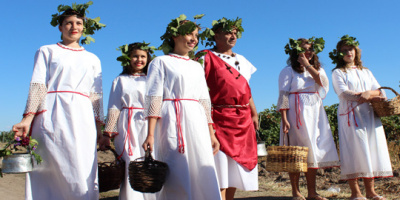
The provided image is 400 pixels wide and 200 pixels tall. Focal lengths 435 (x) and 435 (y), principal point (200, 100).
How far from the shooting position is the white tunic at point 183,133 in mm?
3949

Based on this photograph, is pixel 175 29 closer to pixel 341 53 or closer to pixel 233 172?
pixel 233 172

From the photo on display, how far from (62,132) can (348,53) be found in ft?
15.7

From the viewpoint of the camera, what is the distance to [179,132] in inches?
157

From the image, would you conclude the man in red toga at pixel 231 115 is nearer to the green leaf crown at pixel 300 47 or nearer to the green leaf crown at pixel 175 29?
the green leaf crown at pixel 175 29

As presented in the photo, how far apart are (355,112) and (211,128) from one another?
3.15m

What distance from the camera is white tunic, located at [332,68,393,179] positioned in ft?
21.3

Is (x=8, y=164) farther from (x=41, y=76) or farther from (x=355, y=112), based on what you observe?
(x=355, y=112)

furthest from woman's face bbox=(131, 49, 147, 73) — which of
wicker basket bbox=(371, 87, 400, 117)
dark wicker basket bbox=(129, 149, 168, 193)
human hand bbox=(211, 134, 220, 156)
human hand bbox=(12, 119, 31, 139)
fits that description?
wicker basket bbox=(371, 87, 400, 117)

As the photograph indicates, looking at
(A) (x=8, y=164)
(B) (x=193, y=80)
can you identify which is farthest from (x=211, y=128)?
(A) (x=8, y=164)

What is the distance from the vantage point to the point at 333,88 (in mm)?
6875

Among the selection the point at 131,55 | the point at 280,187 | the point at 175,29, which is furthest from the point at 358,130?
the point at 175,29

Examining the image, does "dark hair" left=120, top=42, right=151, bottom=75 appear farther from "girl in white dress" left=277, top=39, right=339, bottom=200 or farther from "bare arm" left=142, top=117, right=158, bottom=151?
"bare arm" left=142, top=117, right=158, bottom=151

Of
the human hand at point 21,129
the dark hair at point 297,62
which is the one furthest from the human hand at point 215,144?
the dark hair at point 297,62

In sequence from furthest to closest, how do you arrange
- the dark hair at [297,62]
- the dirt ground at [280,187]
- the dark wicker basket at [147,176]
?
the dirt ground at [280,187]
the dark hair at [297,62]
the dark wicker basket at [147,176]
